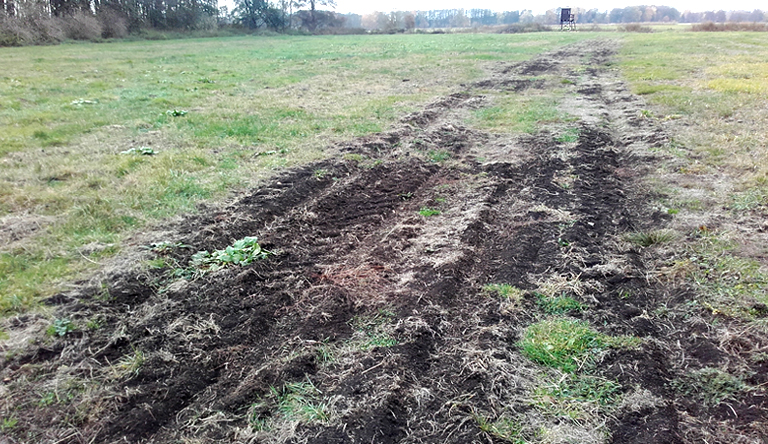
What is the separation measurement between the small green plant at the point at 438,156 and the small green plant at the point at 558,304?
12.8ft

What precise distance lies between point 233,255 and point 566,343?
3.09 meters

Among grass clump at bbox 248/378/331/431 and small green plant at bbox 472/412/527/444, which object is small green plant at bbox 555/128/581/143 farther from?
grass clump at bbox 248/378/331/431

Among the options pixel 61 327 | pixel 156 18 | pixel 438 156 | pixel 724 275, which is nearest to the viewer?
pixel 61 327

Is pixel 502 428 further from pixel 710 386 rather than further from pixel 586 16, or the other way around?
pixel 586 16

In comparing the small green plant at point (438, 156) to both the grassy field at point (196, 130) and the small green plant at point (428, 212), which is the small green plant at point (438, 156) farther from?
the small green plant at point (428, 212)

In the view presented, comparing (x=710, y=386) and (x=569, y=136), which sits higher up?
(x=569, y=136)

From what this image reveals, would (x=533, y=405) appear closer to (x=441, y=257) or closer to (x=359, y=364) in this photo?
(x=359, y=364)

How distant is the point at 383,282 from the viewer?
387cm

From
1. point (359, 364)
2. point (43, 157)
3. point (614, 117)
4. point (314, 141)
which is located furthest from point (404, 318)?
point (614, 117)

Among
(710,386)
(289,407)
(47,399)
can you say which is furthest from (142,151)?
(710,386)

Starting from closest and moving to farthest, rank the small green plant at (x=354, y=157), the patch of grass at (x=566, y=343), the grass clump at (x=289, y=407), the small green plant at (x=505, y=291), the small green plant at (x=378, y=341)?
the grass clump at (x=289, y=407) < the patch of grass at (x=566, y=343) < the small green plant at (x=378, y=341) < the small green plant at (x=505, y=291) < the small green plant at (x=354, y=157)

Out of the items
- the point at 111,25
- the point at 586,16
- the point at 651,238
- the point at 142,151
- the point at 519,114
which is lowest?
the point at 651,238

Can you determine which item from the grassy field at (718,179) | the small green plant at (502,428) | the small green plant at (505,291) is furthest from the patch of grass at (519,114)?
the small green plant at (502,428)

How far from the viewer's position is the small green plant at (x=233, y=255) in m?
4.06
